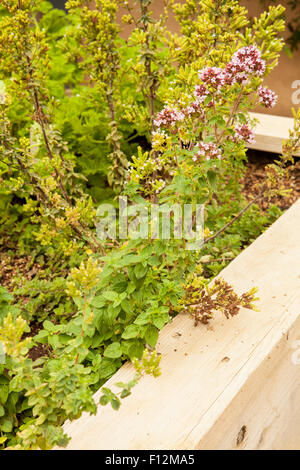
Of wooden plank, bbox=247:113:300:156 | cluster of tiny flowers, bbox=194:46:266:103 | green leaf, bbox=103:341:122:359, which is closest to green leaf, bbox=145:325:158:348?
green leaf, bbox=103:341:122:359

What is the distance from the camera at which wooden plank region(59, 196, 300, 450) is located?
3.91 feet

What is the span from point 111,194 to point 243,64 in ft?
5.31

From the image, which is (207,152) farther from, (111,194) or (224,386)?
(111,194)

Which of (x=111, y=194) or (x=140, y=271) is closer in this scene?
(x=140, y=271)

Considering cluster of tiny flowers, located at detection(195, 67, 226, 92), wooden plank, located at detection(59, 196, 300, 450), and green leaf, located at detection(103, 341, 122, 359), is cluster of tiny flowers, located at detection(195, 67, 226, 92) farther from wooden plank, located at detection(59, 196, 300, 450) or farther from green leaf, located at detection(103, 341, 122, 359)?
green leaf, located at detection(103, 341, 122, 359)

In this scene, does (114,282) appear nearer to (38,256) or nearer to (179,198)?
(179,198)

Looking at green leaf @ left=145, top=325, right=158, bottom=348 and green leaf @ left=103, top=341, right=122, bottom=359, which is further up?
green leaf @ left=145, top=325, right=158, bottom=348

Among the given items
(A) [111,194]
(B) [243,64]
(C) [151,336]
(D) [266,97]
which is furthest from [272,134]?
(C) [151,336]

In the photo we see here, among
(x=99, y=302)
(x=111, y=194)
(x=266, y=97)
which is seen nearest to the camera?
(x=99, y=302)

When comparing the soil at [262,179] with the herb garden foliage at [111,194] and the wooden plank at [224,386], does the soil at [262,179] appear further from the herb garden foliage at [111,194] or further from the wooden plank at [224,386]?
the wooden plank at [224,386]

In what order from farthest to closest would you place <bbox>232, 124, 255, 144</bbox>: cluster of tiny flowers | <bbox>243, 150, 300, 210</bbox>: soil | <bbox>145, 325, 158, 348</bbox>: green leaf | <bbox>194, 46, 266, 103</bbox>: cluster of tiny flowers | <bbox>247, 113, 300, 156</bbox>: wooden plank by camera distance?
1. <bbox>247, 113, 300, 156</bbox>: wooden plank
2. <bbox>243, 150, 300, 210</bbox>: soil
3. <bbox>232, 124, 255, 144</bbox>: cluster of tiny flowers
4. <bbox>194, 46, 266, 103</bbox>: cluster of tiny flowers
5. <bbox>145, 325, 158, 348</bbox>: green leaf

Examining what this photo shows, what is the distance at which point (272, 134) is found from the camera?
319cm

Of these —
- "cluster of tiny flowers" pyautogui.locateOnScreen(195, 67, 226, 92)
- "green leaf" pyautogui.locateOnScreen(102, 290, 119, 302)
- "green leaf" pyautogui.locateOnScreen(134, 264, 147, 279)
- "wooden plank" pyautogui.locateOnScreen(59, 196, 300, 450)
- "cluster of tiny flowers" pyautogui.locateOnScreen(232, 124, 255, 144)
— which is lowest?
"wooden plank" pyautogui.locateOnScreen(59, 196, 300, 450)

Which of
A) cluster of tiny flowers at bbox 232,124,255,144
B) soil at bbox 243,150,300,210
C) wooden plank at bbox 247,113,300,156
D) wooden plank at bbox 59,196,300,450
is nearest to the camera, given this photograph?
wooden plank at bbox 59,196,300,450
